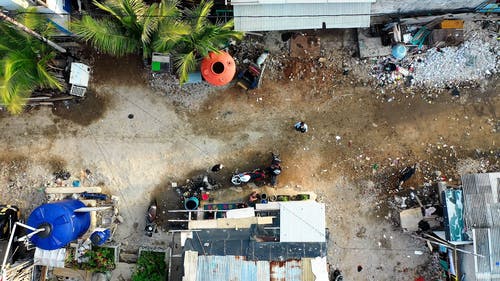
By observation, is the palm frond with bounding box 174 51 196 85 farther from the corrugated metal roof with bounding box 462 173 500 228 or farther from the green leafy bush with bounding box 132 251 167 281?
the corrugated metal roof with bounding box 462 173 500 228

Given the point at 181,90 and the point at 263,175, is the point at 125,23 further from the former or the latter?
the point at 263,175

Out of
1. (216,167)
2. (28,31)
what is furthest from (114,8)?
(216,167)

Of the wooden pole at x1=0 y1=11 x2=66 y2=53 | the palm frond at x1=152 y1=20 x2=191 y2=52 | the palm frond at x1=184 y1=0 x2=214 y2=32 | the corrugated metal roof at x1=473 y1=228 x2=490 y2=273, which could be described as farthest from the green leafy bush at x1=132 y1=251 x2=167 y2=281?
the corrugated metal roof at x1=473 y1=228 x2=490 y2=273

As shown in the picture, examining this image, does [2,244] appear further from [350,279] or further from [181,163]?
[350,279]

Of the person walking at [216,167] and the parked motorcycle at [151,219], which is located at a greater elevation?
the person walking at [216,167]

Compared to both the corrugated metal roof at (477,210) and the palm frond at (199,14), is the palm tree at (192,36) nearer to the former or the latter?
the palm frond at (199,14)

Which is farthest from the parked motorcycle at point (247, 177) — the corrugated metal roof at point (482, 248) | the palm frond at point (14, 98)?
the palm frond at point (14, 98)

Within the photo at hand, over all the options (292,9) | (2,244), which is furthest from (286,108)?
(2,244)
